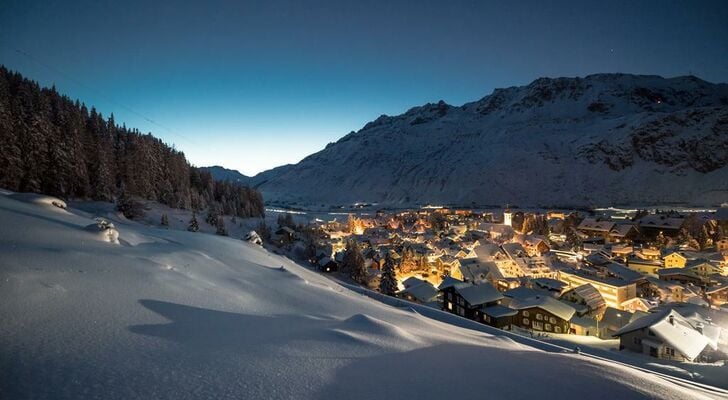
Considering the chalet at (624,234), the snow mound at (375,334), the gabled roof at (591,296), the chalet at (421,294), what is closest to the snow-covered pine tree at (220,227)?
the chalet at (421,294)

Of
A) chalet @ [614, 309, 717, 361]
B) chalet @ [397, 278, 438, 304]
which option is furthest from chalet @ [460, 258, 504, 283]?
chalet @ [614, 309, 717, 361]

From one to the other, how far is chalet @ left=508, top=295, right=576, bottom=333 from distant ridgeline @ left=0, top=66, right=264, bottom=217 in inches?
2281

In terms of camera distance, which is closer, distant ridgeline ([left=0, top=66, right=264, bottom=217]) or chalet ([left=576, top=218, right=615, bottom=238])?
distant ridgeline ([left=0, top=66, right=264, bottom=217])

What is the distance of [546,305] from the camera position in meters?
31.8

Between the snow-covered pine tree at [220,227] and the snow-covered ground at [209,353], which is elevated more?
the snow-covered ground at [209,353]

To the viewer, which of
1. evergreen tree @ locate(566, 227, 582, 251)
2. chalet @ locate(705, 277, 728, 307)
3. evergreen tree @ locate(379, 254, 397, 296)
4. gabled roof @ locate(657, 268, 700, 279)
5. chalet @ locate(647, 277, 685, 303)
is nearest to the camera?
chalet @ locate(705, 277, 728, 307)

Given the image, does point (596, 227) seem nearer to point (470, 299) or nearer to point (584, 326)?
point (584, 326)

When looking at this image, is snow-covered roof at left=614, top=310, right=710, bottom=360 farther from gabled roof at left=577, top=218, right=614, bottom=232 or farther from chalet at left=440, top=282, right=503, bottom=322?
gabled roof at left=577, top=218, right=614, bottom=232

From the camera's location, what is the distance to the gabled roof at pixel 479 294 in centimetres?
3316

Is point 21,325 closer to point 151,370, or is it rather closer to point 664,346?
point 151,370

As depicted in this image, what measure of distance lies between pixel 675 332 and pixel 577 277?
19.8m

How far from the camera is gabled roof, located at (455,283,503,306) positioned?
1305 inches

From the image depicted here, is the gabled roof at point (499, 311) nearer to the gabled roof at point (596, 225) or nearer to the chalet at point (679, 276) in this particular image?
the chalet at point (679, 276)

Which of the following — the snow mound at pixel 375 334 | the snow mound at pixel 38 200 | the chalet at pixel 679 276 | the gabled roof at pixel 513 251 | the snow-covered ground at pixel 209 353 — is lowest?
the chalet at pixel 679 276
